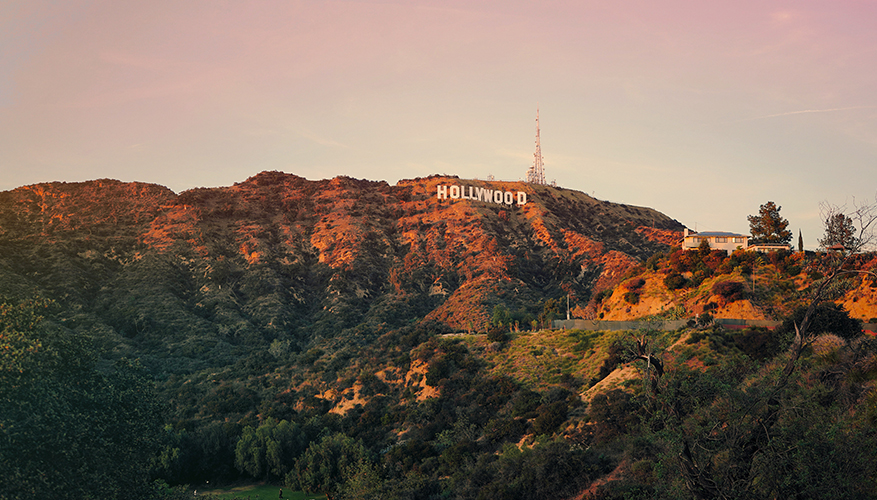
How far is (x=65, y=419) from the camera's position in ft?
77.5

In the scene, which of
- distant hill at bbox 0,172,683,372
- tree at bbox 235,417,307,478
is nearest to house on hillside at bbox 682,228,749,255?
distant hill at bbox 0,172,683,372

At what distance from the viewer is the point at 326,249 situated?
159 metres

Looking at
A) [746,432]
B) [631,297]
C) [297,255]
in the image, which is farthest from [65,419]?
[297,255]

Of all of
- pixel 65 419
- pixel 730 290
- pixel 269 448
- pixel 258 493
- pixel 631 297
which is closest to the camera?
pixel 65 419

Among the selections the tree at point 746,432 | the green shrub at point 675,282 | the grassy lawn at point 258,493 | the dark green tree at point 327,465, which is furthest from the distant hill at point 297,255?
the tree at point 746,432

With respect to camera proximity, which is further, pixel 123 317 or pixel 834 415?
pixel 123 317

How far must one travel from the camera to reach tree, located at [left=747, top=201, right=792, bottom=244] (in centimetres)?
8462

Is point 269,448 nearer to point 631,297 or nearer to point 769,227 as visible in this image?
point 631,297

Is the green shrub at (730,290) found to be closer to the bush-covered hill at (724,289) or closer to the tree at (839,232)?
the bush-covered hill at (724,289)

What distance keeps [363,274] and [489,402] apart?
86.4m

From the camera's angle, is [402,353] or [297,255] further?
[297,255]

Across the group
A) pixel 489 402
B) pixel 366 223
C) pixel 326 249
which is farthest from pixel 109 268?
pixel 489 402

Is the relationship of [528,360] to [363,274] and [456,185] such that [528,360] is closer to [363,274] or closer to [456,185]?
[363,274]

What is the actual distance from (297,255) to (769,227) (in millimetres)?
112467
